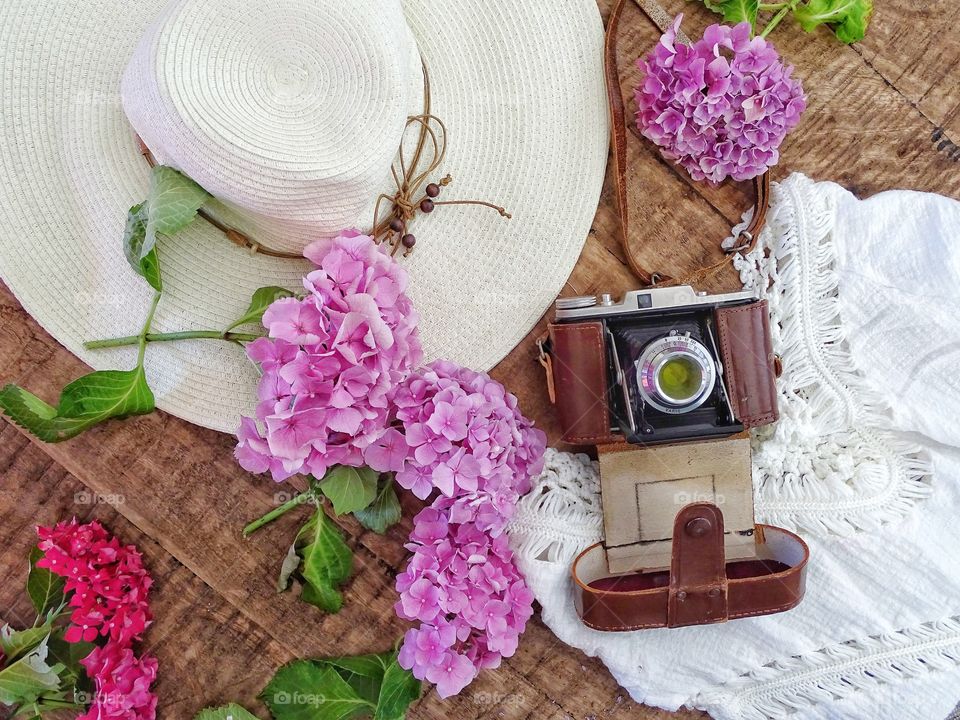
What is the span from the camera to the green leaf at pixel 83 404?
0.84 m

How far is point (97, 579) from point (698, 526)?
820 mm

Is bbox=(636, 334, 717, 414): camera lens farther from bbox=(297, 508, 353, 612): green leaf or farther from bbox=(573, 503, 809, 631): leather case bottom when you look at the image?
bbox=(297, 508, 353, 612): green leaf

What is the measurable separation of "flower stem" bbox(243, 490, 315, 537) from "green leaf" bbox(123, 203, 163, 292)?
1.14 ft

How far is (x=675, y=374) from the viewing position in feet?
2.95

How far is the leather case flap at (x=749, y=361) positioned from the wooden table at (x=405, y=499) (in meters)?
0.14

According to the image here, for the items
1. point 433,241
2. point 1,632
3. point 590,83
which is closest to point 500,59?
point 590,83

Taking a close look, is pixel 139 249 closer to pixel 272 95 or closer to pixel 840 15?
pixel 272 95

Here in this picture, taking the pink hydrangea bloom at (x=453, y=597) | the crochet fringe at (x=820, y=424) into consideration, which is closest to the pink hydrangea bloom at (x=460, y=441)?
the pink hydrangea bloom at (x=453, y=597)

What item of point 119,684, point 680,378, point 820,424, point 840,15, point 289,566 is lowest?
point 119,684

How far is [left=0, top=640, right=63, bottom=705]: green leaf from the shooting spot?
0.92 metres

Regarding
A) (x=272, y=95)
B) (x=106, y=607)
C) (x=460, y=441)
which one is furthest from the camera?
(x=106, y=607)

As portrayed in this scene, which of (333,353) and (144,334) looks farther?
(144,334)

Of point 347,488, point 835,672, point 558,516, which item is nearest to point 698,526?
point 558,516

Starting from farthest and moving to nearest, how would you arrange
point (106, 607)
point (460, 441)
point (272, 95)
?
point (106, 607), point (460, 441), point (272, 95)
